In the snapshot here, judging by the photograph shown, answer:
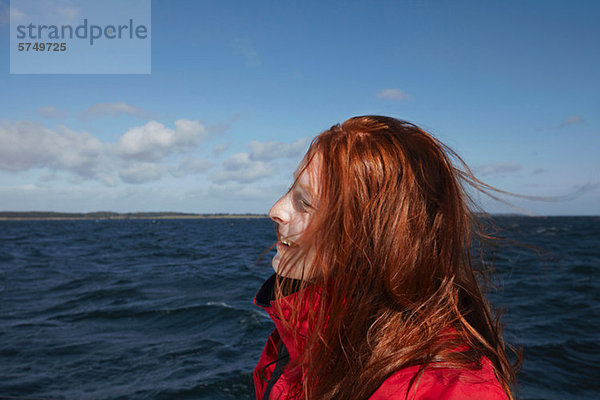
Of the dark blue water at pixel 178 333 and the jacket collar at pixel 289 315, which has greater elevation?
the jacket collar at pixel 289 315

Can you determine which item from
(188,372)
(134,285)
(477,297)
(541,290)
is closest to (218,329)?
(188,372)

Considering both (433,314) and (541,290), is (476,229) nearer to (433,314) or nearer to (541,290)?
(433,314)

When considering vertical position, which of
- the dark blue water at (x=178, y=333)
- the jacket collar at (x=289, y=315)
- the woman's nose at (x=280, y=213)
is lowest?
the dark blue water at (x=178, y=333)

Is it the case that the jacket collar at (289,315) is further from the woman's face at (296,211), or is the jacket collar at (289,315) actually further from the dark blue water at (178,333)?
the dark blue water at (178,333)

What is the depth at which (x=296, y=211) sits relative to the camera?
121 centimetres

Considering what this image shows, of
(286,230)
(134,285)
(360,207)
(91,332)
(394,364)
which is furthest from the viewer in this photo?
(134,285)

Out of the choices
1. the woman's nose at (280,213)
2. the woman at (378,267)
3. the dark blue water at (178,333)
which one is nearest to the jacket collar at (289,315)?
the woman at (378,267)

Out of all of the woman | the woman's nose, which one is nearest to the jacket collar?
the woman

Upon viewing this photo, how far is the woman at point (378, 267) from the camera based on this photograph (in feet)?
3.31

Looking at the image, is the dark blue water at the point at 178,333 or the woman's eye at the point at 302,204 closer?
the woman's eye at the point at 302,204

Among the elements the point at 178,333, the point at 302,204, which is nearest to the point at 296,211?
the point at 302,204

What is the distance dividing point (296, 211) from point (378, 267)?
1.02 feet

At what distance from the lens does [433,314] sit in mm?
1015

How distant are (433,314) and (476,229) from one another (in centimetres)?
52
